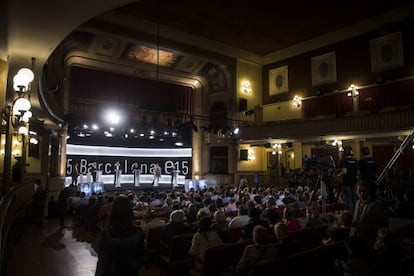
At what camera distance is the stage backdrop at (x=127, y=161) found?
54.4ft

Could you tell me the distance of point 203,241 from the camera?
4.16 meters

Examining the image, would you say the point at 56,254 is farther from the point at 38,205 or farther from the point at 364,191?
the point at 364,191

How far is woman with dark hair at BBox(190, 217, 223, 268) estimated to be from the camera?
4133mm

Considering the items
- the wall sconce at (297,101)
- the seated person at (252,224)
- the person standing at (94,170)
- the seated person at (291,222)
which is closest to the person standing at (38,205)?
the person standing at (94,170)

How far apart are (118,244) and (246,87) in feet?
60.8

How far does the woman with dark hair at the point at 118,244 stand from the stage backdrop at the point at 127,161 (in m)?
14.9

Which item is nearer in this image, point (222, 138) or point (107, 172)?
point (107, 172)

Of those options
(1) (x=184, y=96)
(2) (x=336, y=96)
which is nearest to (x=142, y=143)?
(1) (x=184, y=96)

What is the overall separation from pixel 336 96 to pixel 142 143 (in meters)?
12.1

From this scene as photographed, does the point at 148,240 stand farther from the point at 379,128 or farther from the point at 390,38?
the point at 390,38

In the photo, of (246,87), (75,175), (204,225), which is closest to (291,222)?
(204,225)

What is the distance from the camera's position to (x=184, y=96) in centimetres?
2061

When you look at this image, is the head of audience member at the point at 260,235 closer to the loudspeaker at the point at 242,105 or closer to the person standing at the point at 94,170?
the person standing at the point at 94,170

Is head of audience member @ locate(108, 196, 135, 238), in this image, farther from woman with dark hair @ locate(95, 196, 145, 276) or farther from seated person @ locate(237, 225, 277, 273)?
seated person @ locate(237, 225, 277, 273)
